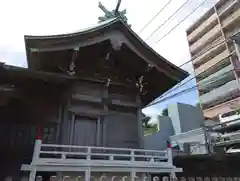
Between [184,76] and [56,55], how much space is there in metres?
4.89

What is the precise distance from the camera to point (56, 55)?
7.66m

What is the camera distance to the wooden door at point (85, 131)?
749 centimetres

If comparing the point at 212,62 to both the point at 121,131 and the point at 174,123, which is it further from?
the point at 121,131

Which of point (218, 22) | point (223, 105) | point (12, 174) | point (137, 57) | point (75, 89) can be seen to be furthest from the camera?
point (218, 22)

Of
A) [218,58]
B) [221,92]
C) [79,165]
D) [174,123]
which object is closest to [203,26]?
[218,58]

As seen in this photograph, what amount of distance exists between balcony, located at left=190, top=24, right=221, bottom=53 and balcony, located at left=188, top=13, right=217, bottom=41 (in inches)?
61.2

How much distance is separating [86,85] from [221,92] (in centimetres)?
3959

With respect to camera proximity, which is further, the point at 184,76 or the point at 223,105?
the point at 223,105

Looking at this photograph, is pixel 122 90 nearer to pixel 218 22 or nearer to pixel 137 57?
pixel 137 57

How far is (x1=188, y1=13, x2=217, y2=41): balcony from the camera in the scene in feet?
161

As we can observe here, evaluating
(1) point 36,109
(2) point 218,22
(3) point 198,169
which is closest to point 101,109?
(1) point 36,109

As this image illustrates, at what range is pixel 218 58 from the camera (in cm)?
4638

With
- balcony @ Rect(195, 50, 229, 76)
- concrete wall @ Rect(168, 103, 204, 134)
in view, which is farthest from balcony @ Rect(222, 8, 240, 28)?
concrete wall @ Rect(168, 103, 204, 134)

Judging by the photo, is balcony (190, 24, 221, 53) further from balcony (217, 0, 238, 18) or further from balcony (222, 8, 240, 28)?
balcony (217, 0, 238, 18)
